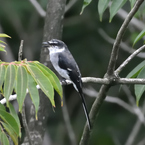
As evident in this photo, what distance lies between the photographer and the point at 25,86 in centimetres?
245

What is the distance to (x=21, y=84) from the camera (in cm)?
245

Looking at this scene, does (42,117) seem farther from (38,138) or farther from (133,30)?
(133,30)

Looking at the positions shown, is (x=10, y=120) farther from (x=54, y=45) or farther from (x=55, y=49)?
(x=55, y=49)

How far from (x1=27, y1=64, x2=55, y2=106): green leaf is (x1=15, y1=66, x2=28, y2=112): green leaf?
0.05 meters

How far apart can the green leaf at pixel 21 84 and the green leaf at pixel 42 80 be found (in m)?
0.05

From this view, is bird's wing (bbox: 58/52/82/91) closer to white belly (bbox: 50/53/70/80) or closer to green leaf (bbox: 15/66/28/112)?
white belly (bbox: 50/53/70/80)

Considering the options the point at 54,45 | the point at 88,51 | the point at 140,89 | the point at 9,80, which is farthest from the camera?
the point at 88,51

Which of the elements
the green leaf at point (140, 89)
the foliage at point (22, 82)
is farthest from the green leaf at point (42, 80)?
the green leaf at point (140, 89)

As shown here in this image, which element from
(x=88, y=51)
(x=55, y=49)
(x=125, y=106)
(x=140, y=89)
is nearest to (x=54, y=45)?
(x=55, y=49)

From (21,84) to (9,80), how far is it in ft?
0.24

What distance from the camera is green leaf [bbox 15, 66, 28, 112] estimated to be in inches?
94.2

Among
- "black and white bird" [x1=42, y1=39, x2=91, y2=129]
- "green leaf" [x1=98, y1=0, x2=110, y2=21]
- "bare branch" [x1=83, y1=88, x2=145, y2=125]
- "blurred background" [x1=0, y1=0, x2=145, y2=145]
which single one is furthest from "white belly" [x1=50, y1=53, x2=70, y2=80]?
"blurred background" [x1=0, y1=0, x2=145, y2=145]

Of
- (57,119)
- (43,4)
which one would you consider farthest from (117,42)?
(57,119)

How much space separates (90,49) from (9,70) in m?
6.16
